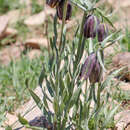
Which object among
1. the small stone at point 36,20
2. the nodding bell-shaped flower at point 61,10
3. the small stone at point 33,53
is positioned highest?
the nodding bell-shaped flower at point 61,10

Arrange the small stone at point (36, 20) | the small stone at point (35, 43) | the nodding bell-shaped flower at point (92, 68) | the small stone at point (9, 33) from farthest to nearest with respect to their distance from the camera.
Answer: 1. the small stone at point (36, 20)
2. the small stone at point (9, 33)
3. the small stone at point (35, 43)
4. the nodding bell-shaped flower at point (92, 68)

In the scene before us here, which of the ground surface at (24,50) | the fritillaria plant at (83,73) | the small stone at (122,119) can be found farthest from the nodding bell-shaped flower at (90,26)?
the small stone at (122,119)

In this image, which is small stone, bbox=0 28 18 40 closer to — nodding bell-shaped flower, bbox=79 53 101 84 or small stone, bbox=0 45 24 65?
small stone, bbox=0 45 24 65

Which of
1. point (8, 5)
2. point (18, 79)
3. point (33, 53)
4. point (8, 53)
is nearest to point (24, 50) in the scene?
point (33, 53)

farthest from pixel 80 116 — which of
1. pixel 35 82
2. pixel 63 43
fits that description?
pixel 35 82

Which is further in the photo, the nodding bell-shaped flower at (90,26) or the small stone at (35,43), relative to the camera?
the small stone at (35,43)

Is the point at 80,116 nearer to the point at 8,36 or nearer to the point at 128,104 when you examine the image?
the point at 128,104

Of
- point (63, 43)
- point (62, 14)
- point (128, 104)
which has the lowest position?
point (128, 104)

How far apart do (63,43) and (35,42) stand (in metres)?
2.44

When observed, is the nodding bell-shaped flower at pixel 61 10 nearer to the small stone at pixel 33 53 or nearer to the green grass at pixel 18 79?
the green grass at pixel 18 79

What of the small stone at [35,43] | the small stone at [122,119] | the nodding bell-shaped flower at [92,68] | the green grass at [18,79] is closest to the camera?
the nodding bell-shaped flower at [92,68]

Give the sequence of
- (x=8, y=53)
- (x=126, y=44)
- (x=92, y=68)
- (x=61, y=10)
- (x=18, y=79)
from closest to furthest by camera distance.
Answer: (x=92, y=68), (x=61, y=10), (x=18, y=79), (x=126, y=44), (x=8, y=53)

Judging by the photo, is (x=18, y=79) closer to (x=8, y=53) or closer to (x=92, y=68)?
(x=8, y=53)

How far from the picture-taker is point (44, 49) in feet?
14.7
